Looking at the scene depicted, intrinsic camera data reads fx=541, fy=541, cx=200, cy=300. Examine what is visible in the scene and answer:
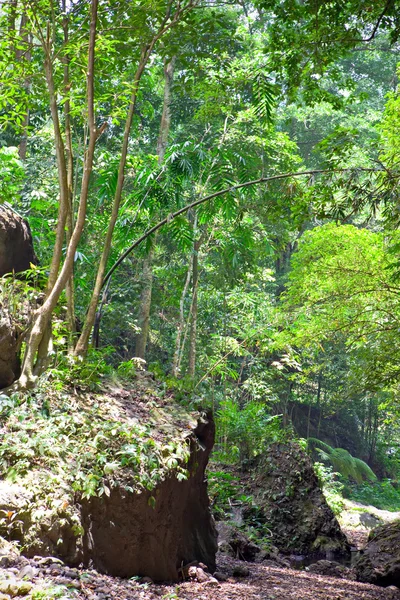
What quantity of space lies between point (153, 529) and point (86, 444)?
32.4 inches

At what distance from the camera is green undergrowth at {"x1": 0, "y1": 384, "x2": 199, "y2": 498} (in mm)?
3344

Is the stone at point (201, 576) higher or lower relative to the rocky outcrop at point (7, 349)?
lower

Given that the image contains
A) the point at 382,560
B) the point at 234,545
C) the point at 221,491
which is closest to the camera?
the point at 234,545

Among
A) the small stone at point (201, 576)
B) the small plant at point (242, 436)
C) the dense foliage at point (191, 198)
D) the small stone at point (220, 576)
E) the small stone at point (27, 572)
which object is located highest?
the dense foliage at point (191, 198)

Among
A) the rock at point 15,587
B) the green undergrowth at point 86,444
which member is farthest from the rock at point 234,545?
the rock at point 15,587

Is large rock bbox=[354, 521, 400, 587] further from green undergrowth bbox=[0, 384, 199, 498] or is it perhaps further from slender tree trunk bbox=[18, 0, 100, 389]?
slender tree trunk bbox=[18, 0, 100, 389]

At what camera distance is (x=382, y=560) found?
21.9ft

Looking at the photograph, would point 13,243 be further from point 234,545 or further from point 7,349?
point 234,545

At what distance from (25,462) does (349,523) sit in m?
10.2

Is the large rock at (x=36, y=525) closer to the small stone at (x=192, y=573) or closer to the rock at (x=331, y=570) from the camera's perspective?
the small stone at (x=192, y=573)

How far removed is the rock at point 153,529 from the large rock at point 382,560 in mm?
2573

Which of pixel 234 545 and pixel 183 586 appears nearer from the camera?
pixel 183 586

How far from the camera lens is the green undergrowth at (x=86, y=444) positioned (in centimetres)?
334

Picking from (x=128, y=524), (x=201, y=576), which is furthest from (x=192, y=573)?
(x=128, y=524)
